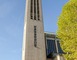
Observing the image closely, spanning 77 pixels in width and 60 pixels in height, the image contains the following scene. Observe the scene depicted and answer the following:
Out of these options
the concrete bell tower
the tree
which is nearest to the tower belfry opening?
the concrete bell tower

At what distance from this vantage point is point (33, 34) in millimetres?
43781

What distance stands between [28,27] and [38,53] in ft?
28.0

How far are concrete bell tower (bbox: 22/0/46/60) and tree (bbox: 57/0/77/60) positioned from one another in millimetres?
25694

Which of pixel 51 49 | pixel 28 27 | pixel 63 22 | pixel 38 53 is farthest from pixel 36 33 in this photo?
pixel 63 22

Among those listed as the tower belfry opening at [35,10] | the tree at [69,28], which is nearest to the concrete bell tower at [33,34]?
the tower belfry opening at [35,10]

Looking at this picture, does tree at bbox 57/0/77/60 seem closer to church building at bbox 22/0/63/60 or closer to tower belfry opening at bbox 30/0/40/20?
church building at bbox 22/0/63/60

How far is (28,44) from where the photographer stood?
4162cm

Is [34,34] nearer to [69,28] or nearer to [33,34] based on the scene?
[33,34]

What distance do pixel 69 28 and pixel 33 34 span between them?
29647 mm

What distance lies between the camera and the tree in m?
13.8

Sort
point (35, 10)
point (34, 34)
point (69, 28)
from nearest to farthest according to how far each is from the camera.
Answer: point (69, 28), point (34, 34), point (35, 10)

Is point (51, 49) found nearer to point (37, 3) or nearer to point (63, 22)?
point (37, 3)

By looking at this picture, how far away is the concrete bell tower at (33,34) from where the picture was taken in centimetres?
4047

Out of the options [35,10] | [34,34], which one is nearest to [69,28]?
[34,34]
